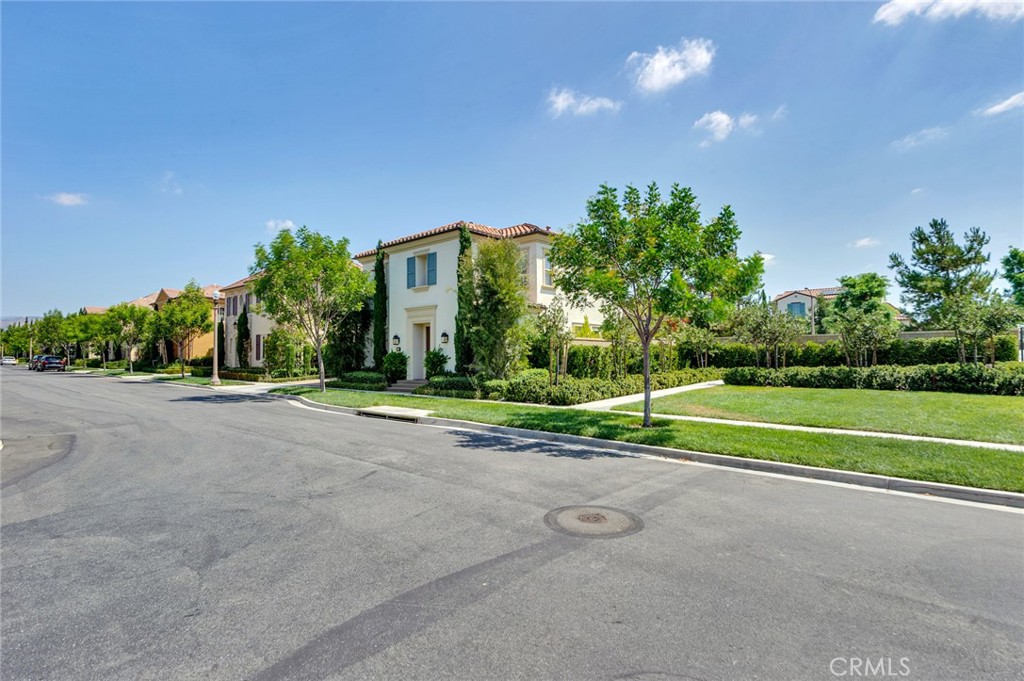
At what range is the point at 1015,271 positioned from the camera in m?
44.0

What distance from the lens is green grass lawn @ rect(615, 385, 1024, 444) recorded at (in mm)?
10750

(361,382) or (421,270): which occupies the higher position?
(421,270)

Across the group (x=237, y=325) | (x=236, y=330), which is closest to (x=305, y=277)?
(x=237, y=325)

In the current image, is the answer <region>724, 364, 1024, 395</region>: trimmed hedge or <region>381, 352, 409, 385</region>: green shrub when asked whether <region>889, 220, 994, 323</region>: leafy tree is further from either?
<region>381, 352, 409, 385</region>: green shrub

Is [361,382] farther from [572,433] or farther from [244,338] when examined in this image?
[244,338]

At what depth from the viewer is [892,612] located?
366 centimetres

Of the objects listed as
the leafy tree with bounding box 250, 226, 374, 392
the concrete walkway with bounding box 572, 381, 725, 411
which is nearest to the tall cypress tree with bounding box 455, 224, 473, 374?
the leafy tree with bounding box 250, 226, 374, 392

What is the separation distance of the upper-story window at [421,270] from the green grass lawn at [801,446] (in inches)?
409

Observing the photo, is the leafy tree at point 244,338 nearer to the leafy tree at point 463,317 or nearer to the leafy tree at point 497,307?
the leafy tree at point 463,317

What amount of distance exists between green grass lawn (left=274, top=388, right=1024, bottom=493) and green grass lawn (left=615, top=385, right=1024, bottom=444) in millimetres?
1845

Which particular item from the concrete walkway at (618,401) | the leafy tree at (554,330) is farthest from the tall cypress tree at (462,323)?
the concrete walkway at (618,401)

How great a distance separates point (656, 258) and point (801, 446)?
15.2 feet

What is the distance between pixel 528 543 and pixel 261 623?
7.92 ft

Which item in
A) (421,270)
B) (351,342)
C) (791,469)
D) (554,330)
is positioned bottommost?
(791,469)
